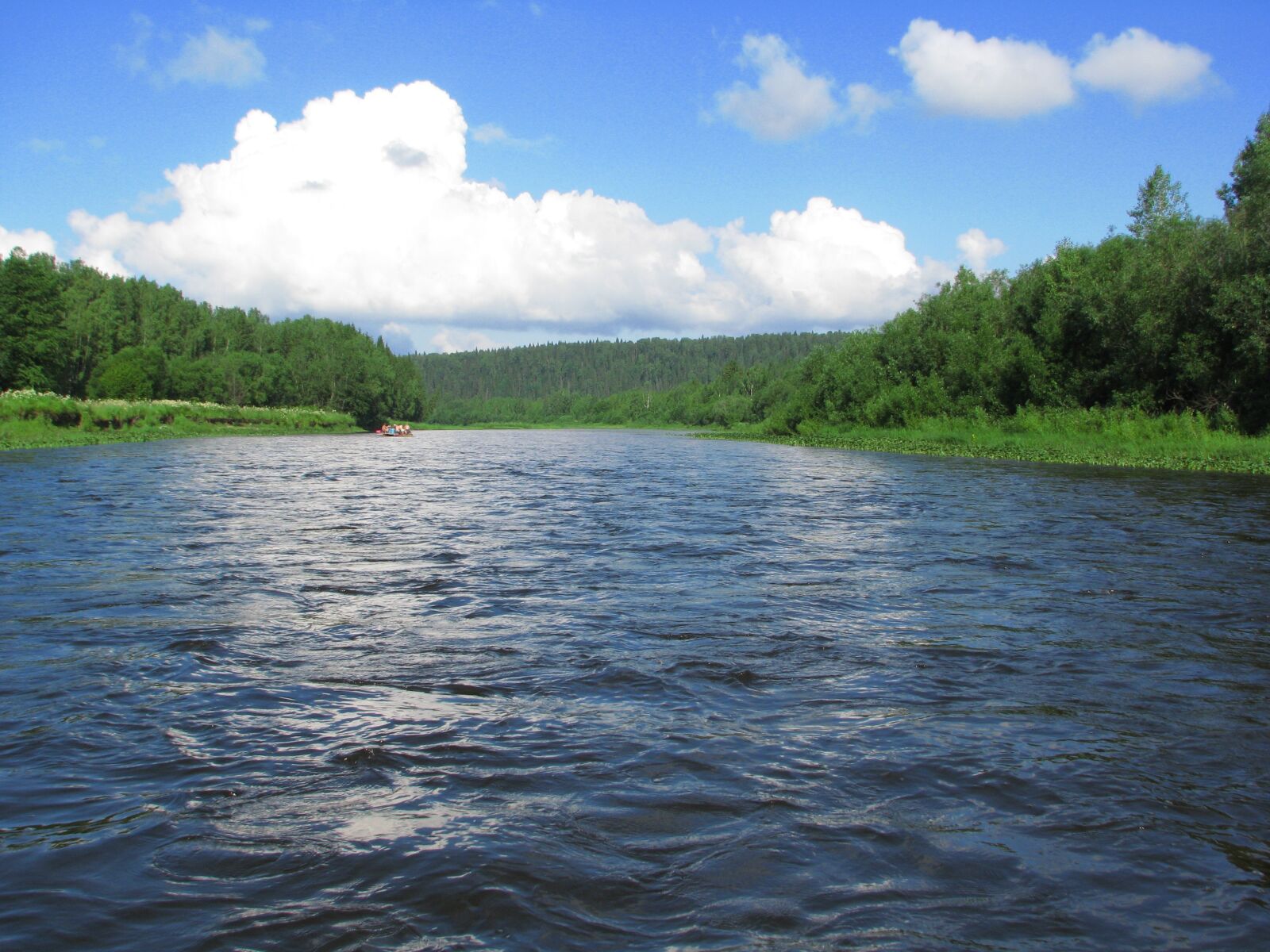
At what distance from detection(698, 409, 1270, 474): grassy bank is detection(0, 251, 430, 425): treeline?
71.8 meters

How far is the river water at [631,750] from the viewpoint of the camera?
4793mm

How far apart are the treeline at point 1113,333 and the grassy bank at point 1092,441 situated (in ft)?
3.77

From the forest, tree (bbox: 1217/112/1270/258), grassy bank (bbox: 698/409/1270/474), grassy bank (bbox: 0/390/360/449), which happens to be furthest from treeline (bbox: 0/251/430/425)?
tree (bbox: 1217/112/1270/258)

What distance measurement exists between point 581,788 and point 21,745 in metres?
4.22

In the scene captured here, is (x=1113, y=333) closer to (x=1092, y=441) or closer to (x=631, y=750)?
(x=1092, y=441)

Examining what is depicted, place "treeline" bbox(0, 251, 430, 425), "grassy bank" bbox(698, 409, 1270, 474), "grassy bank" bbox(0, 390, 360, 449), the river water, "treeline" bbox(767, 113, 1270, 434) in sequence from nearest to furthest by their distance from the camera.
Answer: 1. the river water
2. "grassy bank" bbox(698, 409, 1270, 474)
3. "treeline" bbox(767, 113, 1270, 434)
4. "grassy bank" bbox(0, 390, 360, 449)
5. "treeline" bbox(0, 251, 430, 425)

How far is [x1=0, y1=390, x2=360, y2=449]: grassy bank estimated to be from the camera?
5578 cm

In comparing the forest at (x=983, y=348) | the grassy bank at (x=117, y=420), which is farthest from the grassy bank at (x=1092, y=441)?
the grassy bank at (x=117, y=420)

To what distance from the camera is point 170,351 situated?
151 metres

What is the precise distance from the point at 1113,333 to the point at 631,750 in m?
51.2

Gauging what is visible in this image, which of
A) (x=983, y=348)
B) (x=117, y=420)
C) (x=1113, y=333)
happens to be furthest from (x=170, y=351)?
(x=1113, y=333)

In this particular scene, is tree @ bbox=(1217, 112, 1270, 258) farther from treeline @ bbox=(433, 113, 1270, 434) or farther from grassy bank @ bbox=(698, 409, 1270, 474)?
grassy bank @ bbox=(698, 409, 1270, 474)

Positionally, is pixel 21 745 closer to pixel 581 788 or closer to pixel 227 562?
pixel 581 788

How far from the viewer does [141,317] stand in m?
150
